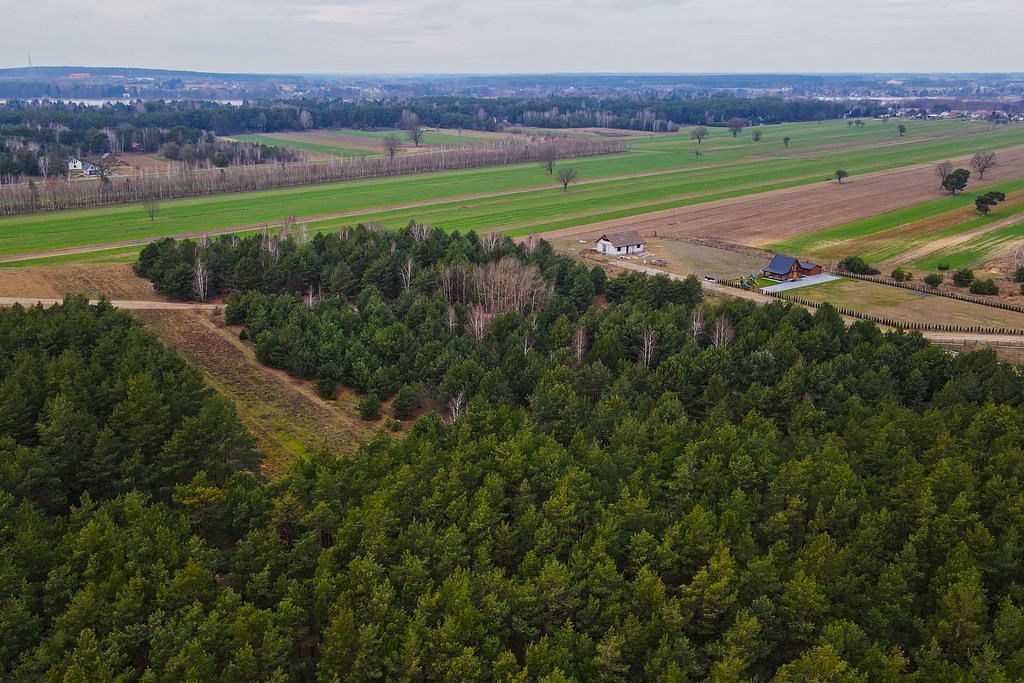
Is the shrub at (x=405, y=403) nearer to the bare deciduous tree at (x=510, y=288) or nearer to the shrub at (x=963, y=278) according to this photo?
the bare deciduous tree at (x=510, y=288)

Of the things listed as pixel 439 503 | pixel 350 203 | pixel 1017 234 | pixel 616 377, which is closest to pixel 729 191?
pixel 1017 234

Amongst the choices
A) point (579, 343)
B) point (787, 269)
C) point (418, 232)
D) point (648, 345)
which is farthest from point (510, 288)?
point (787, 269)

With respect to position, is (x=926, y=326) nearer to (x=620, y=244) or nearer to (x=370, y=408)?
(x=620, y=244)

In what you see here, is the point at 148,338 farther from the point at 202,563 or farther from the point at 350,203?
the point at 350,203

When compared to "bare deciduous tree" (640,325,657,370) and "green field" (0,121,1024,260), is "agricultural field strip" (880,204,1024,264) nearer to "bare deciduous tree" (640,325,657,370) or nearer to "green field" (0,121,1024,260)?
"green field" (0,121,1024,260)

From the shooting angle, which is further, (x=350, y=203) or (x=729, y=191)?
(x=729, y=191)

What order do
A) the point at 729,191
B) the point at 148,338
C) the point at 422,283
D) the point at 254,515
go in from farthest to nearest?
the point at 729,191
the point at 422,283
the point at 148,338
the point at 254,515

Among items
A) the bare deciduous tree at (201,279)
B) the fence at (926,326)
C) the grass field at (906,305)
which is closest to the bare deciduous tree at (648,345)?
the fence at (926,326)
